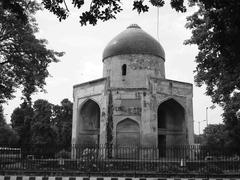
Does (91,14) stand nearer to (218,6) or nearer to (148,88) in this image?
(218,6)

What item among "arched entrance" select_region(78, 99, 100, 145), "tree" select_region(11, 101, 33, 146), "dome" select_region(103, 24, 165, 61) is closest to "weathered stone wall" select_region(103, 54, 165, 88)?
"dome" select_region(103, 24, 165, 61)

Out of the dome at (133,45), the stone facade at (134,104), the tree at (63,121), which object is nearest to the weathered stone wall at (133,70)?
the stone facade at (134,104)

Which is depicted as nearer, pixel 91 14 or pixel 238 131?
pixel 91 14

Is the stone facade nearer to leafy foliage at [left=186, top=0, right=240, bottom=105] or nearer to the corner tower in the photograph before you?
the corner tower

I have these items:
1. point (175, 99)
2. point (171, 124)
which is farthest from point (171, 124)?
point (175, 99)

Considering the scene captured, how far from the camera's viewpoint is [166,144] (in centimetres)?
2130

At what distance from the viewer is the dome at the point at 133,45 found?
2155 cm

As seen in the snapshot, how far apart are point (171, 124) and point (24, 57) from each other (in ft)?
41.0

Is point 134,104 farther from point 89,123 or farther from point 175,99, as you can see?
point 89,123

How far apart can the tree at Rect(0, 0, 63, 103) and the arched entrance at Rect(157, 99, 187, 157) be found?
1031 centimetres

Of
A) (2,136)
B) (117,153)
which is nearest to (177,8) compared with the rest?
(117,153)

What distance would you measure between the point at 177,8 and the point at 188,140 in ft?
58.0

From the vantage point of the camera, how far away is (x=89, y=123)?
907 inches

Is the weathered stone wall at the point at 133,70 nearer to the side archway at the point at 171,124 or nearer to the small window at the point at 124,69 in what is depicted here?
the small window at the point at 124,69
